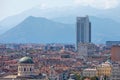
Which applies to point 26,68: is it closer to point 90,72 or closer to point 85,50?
point 90,72

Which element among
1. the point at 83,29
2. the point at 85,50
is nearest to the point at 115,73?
the point at 85,50

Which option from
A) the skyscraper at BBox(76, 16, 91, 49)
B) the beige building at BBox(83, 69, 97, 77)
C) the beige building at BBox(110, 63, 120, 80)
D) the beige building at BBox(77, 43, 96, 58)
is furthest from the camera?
the skyscraper at BBox(76, 16, 91, 49)

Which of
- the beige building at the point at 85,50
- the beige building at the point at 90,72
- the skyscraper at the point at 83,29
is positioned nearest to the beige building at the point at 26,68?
the beige building at the point at 90,72

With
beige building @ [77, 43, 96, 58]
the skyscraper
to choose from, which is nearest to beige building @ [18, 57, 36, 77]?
beige building @ [77, 43, 96, 58]

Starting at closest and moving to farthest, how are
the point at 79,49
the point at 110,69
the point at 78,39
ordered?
the point at 110,69, the point at 79,49, the point at 78,39

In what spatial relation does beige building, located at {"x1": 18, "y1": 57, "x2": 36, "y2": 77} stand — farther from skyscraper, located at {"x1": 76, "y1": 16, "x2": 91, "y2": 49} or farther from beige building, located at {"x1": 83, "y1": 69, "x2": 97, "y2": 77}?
skyscraper, located at {"x1": 76, "y1": 16, "x2": 91, "y2": 49}

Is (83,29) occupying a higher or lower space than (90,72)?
higher

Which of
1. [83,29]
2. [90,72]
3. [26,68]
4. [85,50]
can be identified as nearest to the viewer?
[26,68]

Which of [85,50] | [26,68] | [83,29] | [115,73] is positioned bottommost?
[85,50]

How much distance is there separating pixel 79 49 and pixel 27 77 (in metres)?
68.6

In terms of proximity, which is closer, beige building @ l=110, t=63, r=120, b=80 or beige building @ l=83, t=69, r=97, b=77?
beige building @ l=110, t=63, r=120, b=80

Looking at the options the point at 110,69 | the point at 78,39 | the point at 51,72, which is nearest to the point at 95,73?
the point at 110,69

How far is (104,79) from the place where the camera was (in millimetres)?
56281

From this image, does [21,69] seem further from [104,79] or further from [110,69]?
[110,69]
